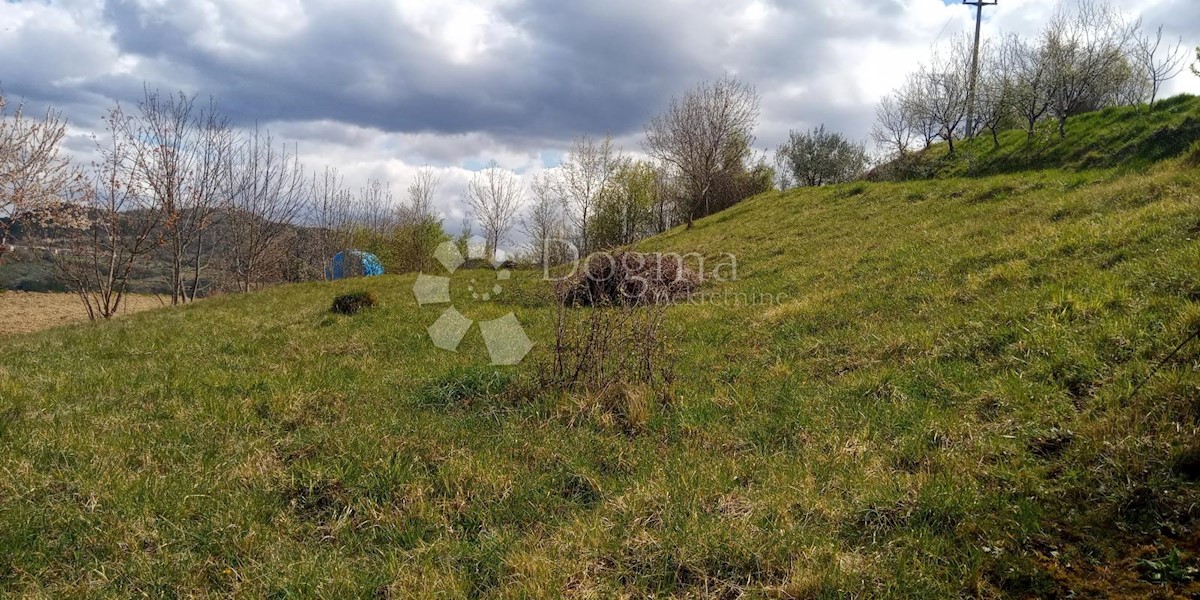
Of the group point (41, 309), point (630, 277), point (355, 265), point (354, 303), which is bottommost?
point (41, 309)

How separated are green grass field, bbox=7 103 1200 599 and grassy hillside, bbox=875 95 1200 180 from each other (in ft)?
29.2

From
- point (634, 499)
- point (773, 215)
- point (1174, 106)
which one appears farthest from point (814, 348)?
point (1174, 106)

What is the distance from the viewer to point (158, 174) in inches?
831

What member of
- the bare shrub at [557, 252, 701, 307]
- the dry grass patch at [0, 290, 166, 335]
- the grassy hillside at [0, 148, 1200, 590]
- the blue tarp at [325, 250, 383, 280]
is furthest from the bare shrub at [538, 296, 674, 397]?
the blue tarp at [325, 250, 383, 280]

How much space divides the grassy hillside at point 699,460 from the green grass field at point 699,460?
0.07 feet

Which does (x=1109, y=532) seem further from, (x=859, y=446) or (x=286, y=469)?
(x=286, y=469)

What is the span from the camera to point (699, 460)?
4438 mm

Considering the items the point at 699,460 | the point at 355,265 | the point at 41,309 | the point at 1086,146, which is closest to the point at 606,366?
the point at 699,460

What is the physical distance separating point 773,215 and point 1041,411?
61.7 ft

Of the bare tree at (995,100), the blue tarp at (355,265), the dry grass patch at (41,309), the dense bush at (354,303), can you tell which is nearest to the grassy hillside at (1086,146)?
the bare tree at (995,100)

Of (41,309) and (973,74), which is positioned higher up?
(973,74)

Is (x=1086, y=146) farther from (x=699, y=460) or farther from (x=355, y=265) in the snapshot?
(x=355, y=265)

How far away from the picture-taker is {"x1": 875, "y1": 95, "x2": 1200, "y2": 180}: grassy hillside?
14945 millimetres

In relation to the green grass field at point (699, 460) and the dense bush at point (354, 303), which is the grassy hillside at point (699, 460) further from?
the dense bush at point (354, 303)
